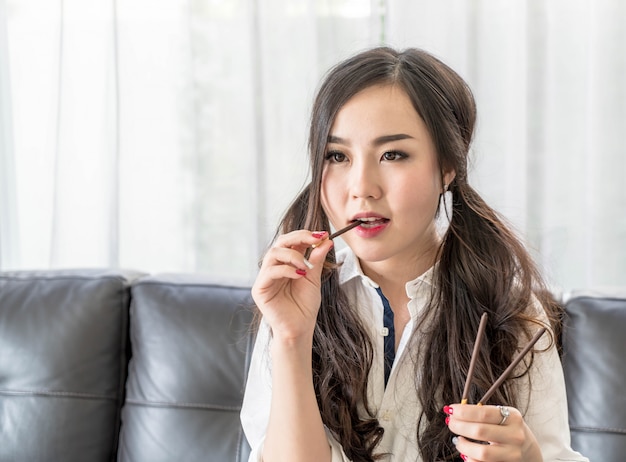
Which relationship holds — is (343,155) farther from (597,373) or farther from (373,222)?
(597,373)

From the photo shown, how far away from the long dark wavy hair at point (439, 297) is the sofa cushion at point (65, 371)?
1.73ft

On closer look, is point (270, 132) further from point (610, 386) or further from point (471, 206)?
point (610, 386)

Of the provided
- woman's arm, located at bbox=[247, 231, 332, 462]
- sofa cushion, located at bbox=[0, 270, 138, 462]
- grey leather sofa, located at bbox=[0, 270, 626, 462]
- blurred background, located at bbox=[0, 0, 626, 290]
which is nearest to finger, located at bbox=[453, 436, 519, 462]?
woman's arm, located at bbox=[247, 231, 332, 462]

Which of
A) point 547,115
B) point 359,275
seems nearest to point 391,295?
point 359,275

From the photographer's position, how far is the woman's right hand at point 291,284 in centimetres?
122

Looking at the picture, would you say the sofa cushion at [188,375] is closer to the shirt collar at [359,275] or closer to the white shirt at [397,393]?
the white shirt at [397,393]

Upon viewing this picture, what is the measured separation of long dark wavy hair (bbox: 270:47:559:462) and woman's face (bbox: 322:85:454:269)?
0.02 meters

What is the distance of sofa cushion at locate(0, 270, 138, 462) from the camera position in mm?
1720

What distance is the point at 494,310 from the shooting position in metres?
1.42

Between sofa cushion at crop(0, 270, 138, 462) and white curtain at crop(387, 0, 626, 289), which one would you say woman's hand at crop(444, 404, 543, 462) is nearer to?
sofa cushion at crop(0, 270, 138, 462)

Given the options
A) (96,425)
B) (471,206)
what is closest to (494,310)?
(471,206)

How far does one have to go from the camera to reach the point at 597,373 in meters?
1.50

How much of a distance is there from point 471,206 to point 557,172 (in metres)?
0.89

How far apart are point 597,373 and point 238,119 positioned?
50.3 inches
